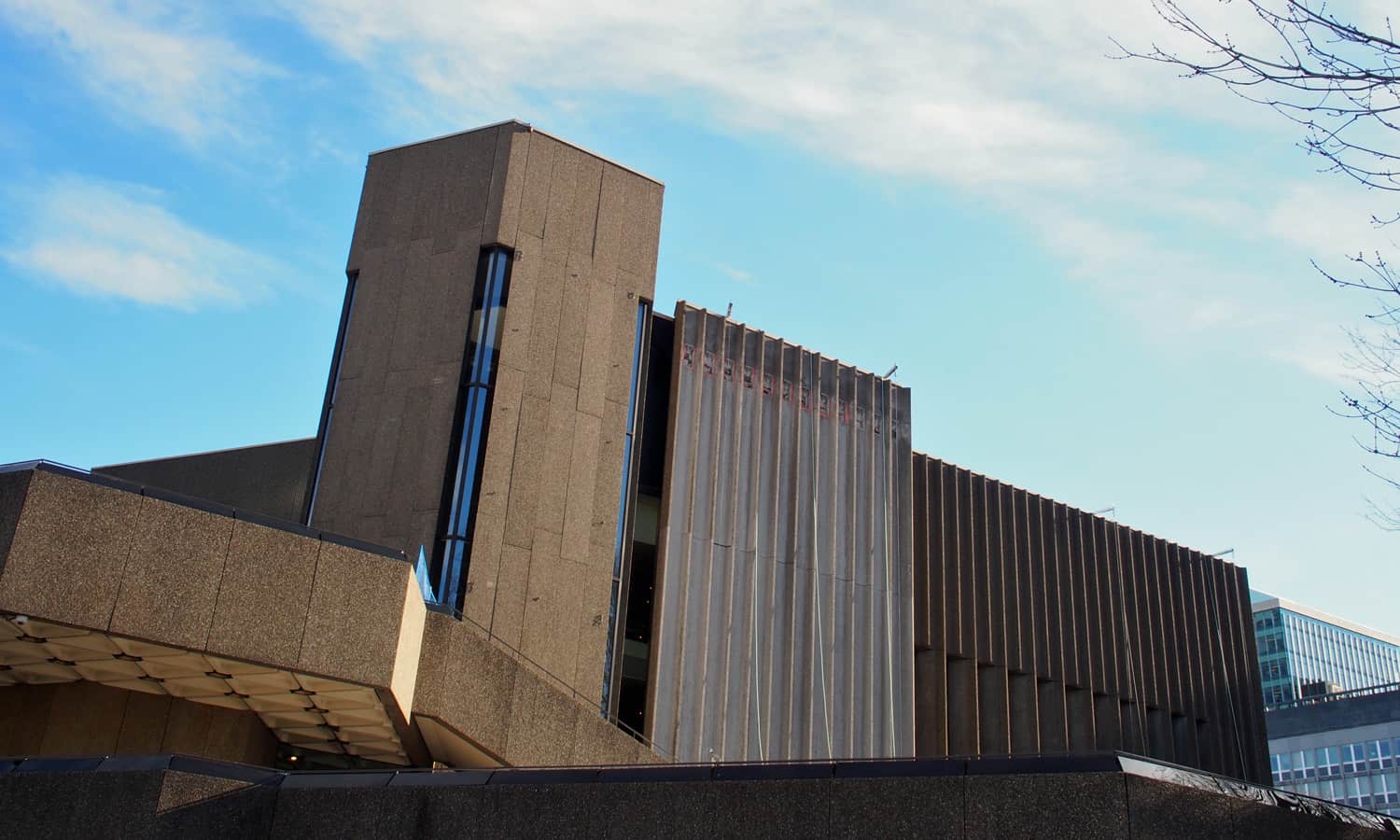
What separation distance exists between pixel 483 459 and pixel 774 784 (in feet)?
48.0

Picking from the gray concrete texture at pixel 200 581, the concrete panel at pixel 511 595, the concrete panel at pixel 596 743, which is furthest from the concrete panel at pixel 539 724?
the concrete panel at pixel 511 595

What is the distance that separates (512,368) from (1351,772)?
197ft

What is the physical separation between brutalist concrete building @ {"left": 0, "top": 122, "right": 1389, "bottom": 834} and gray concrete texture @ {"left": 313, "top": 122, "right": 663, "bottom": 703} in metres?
0.07

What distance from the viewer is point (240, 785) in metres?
15.0

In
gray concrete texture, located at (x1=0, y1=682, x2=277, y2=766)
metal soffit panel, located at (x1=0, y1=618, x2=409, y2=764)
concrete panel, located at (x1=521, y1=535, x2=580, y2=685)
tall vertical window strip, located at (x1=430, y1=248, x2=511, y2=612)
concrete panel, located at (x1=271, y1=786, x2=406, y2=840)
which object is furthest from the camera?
concrete panel, located at (x1=521, y1=535, x2=580, y2=685)

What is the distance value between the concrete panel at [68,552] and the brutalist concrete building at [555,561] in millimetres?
29

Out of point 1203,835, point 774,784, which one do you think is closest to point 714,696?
point 774,784

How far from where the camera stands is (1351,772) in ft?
228

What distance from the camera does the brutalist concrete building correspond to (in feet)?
55.7

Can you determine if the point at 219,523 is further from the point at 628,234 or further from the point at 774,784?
the point at 628,234

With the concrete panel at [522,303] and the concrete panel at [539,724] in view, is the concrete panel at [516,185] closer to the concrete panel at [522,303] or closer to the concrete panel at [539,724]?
the concrete panel at [522,303]

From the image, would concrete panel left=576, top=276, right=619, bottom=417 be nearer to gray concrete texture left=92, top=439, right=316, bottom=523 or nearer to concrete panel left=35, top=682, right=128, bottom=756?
gray concrete texture left=92, top=439, right=316, bottom=523

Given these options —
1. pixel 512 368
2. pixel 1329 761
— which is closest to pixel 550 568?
pixel 512 368

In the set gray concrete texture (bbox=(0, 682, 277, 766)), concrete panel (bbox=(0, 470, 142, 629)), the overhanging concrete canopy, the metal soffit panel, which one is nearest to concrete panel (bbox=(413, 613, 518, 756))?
the overhanging concrete canopy
